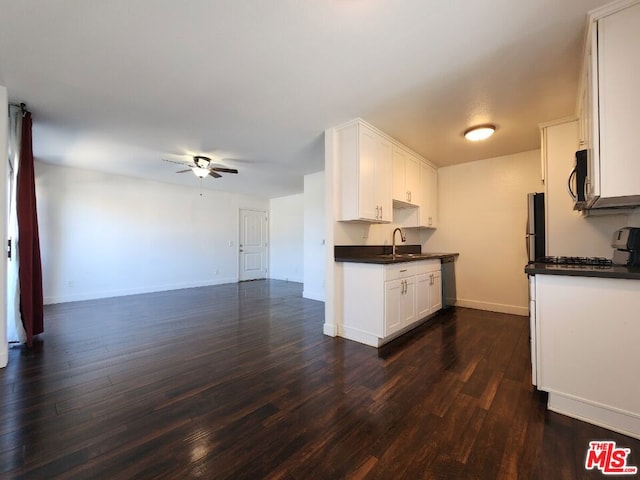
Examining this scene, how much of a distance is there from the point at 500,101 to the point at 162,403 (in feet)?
13.0

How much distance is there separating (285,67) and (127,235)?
5.43m

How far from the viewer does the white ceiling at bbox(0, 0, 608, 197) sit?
1.68 m

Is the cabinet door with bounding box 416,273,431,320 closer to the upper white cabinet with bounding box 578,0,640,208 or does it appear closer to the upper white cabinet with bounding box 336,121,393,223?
the upper white cabinet with bounding box 336,121,393,223

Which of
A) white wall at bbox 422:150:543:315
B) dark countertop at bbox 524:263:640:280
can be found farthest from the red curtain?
white wall at bbox 422:150:543:315

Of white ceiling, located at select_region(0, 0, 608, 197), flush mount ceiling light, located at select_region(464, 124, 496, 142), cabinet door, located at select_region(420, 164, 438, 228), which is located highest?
white ceiling, located at select_region(0, 0, 608, 197)

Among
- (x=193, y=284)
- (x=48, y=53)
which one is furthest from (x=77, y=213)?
(x=48, y=53)

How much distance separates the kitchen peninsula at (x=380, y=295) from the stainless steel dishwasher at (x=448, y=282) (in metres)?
0.84

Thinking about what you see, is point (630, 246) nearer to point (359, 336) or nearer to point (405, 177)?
point (359, 336)

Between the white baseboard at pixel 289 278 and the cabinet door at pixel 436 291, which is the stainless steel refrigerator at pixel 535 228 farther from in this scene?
the white baseboard at pixel 289 278

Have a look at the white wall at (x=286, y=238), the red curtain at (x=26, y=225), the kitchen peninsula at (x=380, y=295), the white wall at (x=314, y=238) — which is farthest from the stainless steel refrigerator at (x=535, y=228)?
the red curtain at (x=26, y=225)

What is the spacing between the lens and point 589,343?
1.68 metres

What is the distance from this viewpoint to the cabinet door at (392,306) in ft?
9.68

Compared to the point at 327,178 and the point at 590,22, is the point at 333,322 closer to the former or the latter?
the point at 327,178

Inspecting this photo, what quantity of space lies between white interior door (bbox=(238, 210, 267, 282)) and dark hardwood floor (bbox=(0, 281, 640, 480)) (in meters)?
4.56
